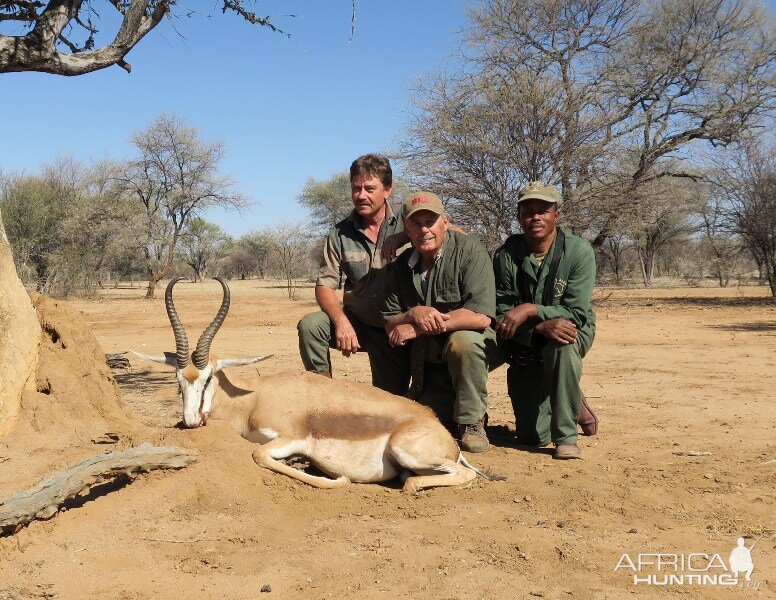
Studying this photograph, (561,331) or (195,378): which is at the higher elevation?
(561,331)

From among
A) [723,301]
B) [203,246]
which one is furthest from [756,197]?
[203,246]

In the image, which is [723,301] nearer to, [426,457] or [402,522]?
[426,457]

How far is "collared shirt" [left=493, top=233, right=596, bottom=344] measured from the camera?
576cm

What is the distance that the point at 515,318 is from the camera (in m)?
5.64

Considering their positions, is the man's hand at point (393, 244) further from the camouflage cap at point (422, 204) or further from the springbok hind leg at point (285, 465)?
the springbok hind leg at point (285, 465)

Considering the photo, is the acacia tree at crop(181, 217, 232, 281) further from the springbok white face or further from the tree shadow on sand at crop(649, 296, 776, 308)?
the springbok white face

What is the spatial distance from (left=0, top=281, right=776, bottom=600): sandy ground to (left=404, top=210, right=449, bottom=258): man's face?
5.49 ft

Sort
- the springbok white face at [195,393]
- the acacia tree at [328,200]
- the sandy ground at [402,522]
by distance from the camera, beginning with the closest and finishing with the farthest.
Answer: the sandy ground at [402,522]
the springbok white face at [195,393]
the acacia tree at [328,200]

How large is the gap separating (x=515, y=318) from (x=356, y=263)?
1.61 m

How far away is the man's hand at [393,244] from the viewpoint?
6188mm

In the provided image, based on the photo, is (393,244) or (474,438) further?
(393,244)

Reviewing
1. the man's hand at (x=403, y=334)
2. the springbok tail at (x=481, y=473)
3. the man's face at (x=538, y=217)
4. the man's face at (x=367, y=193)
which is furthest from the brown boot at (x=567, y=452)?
the man's face at (x=367, y=193)

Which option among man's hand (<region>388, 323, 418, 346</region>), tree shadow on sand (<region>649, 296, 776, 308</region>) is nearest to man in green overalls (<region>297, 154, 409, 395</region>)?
man's hand (<region>388, 323, 418, 346</region>)

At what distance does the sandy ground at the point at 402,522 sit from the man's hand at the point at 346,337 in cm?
137
